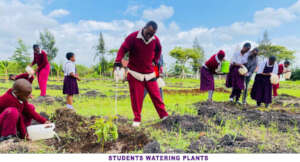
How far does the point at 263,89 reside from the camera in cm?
560

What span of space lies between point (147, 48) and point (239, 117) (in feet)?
7.58

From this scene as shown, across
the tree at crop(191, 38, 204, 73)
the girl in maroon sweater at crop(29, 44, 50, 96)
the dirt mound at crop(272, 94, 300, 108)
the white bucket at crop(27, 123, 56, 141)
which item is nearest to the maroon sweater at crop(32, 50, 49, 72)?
the girl in maroon sweater at crop(29, 44, 50, 96)

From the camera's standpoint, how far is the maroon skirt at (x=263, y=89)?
5.54 m

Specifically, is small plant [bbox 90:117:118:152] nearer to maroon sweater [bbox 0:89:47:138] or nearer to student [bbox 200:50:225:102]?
maroon sweater [bbox 0:89:47:138]

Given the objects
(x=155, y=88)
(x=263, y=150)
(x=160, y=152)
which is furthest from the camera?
(x=155, y=88)

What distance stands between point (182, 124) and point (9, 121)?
2.42m

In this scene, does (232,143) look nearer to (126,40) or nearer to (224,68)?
(126,40)

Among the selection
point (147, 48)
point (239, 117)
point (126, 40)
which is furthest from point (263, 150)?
point (126, 40)

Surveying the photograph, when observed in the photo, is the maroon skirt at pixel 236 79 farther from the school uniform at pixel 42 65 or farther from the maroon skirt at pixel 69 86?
the school uniform at pixel 42 65

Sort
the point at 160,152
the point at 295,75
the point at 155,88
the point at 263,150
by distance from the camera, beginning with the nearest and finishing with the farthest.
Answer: the point at 160,152, the point at 263,150, the point at 155,88, the point at 295,75

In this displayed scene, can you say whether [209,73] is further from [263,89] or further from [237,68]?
[263,89]

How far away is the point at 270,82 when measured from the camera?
5480mm

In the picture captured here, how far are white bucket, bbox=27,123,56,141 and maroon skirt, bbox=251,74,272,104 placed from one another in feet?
17.3

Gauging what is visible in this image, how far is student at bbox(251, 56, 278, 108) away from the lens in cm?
538
